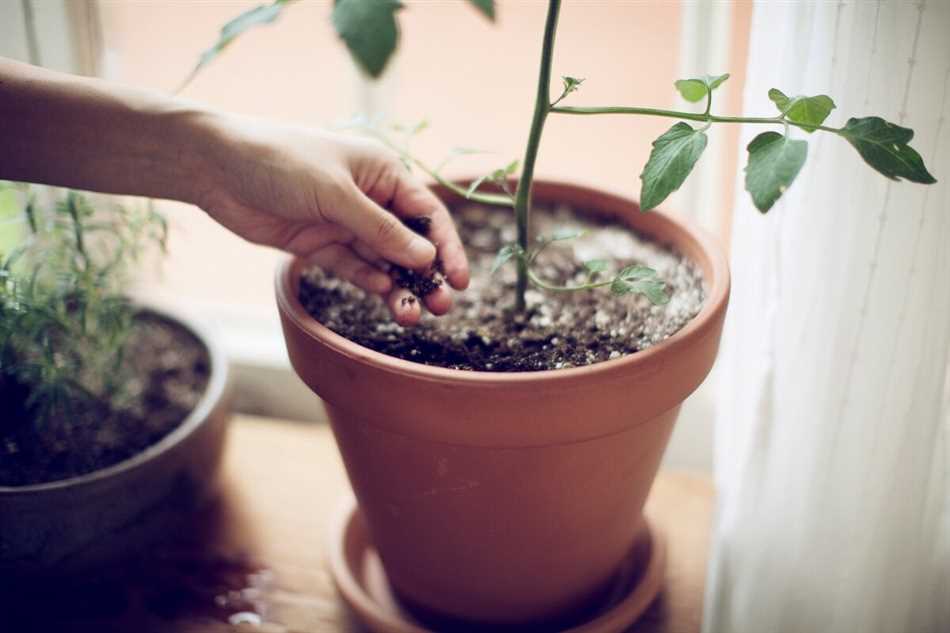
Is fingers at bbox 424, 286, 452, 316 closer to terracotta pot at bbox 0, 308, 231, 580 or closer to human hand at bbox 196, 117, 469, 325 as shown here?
human hand at bbox 196, 117, 469, 325

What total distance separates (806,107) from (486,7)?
281mm

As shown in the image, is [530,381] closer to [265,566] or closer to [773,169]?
[773,169]

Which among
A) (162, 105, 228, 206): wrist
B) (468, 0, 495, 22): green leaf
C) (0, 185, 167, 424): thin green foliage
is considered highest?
(468, 0, 495, 22): green leaf

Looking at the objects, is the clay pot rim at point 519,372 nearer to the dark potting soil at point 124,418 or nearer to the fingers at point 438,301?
the fingers at point 438,301

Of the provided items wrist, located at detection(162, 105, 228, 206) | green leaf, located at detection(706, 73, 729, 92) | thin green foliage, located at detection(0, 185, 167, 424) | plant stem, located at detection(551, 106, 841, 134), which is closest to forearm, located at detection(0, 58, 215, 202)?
wrist, located at detection(162, 105, 228, 206)

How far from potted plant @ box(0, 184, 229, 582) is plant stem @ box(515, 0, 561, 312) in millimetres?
418

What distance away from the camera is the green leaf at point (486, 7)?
22.5 inches

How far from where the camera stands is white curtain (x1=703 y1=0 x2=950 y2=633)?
754 mm

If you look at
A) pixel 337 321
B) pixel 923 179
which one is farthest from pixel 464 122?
pixel 923 179

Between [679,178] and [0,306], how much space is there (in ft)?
2.44

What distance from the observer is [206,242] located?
4.92ft

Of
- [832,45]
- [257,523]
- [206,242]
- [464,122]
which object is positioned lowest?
[257,523]

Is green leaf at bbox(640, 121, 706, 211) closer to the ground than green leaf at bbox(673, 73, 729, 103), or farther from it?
closer to the ground

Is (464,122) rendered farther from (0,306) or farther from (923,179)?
(923,179)
